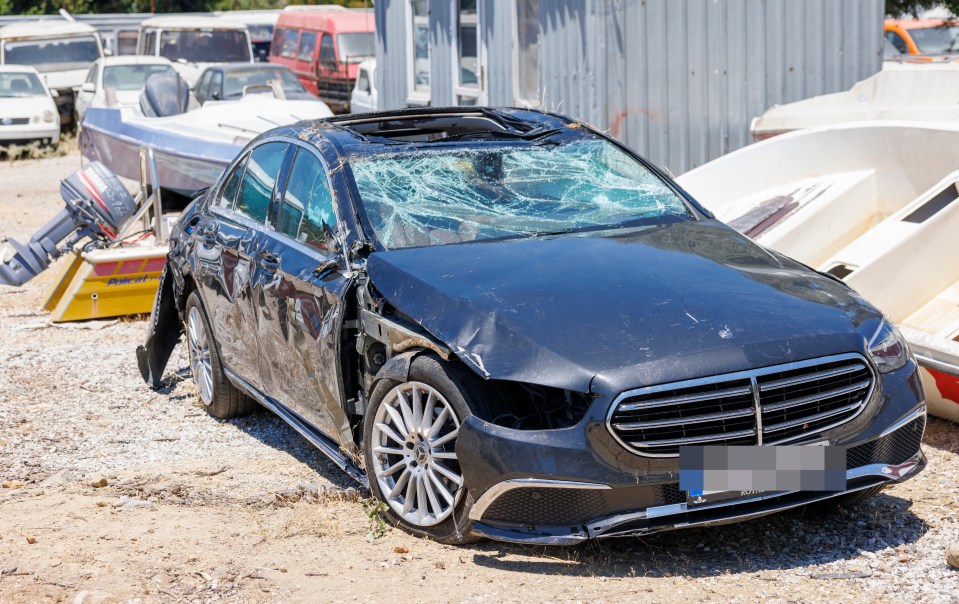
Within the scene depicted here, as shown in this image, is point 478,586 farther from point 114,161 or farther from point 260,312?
point 114,161

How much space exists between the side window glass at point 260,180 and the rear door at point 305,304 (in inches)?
7.5

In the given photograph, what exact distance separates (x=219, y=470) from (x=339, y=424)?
116 cm

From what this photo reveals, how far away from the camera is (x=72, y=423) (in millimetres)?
7031

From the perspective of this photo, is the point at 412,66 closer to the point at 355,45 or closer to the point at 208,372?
the point at 208,372

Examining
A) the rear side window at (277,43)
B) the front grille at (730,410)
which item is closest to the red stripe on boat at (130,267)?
the front grille at (730,410)

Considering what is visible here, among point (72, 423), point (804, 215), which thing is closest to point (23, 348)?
point (72, 423)

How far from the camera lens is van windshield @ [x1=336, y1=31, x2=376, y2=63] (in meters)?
25.9

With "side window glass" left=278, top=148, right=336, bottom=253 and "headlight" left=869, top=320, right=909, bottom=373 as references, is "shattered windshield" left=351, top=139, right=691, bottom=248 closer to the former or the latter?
"side window glass" left=278, top=148, right=336, bottom=253

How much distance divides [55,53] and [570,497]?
84.7 ft

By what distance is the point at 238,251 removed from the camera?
6.10 metres

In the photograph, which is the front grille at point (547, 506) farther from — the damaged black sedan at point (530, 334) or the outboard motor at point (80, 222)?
the outboard motor at point (80, 222)

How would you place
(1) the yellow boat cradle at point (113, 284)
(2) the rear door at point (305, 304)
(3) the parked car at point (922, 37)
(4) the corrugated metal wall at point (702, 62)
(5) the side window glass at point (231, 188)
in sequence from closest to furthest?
(2) the rear door at point (305, 304) → (5) the side window glass at point (231, 188) → (1) the yellow boat cradle at point (113, 284) → (4) the corrugated metal wall at point (702, 62) → (3) the parked car at point (922, 37)

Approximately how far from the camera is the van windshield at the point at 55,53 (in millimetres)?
26594

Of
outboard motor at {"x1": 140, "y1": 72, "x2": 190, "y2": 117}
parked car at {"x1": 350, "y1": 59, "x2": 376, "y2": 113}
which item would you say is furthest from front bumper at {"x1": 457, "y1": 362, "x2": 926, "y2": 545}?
parked car at {"x1": 350, "y1": 59, "x2": 376, "y2": 113}
